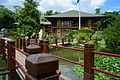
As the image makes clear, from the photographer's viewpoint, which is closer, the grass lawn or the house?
the grass lawn

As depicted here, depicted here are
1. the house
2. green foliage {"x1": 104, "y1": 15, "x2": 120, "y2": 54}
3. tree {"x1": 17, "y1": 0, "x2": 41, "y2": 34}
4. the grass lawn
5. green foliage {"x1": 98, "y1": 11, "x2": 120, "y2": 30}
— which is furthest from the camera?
green foliage {"x1": 98, "y1": 11, "x2": 120, "y2": 30}

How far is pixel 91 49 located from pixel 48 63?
1196mm

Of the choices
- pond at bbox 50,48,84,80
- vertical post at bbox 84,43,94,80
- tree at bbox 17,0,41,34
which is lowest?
pond at bbox 50,48,84,80

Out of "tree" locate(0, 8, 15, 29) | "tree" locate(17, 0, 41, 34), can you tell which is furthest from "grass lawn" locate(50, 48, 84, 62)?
"tree" locate(0, 8, 15, 29)

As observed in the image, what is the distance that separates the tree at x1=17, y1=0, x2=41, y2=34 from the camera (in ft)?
58.4

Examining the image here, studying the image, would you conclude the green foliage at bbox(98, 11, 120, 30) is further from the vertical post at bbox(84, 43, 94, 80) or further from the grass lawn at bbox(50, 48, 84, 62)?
the vertical post at bbox(84, 43, 94, 80)

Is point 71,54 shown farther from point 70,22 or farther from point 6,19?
point 6,19

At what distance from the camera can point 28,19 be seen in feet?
58.3

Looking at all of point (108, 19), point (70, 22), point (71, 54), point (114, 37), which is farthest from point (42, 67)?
point (108, 19)

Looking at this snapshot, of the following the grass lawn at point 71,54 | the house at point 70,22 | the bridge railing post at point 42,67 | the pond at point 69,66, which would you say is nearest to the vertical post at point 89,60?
the bridge railing post at point 42,67

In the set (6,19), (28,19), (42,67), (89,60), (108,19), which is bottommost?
(89,60)

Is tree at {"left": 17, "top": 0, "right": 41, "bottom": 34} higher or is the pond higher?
tree at {"left": 17, "top": 0, "right": 41, "bottom": 34}

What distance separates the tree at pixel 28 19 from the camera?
17791 mm

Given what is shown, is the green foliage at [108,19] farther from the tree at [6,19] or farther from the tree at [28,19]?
the tree at [6,19]
